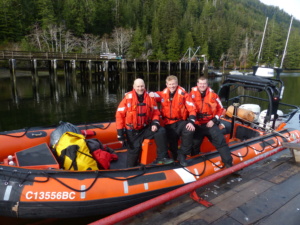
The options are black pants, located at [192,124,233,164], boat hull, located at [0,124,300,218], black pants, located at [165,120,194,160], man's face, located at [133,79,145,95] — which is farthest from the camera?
black pants, located at [192,124,233,164]

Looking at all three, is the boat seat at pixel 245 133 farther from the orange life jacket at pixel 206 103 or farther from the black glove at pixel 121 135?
the black glove at pixel 121 135

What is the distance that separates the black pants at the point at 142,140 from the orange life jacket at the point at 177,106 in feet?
0.97

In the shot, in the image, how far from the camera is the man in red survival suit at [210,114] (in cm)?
409

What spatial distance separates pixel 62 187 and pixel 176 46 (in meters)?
49.1

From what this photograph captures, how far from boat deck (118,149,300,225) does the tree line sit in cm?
3886

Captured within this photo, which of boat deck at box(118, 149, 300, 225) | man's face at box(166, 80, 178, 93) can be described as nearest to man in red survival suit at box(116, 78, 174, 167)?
man's face at box(166, 80, 178, 93)

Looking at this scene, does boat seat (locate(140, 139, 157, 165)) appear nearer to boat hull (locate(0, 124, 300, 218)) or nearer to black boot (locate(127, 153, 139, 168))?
black boot (locate(127, 153, 139, 168))

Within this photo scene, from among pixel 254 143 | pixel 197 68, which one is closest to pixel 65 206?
pixel 254 143

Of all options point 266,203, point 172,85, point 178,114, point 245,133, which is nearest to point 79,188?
point 178,114

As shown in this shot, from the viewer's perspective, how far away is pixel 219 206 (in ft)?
9.78

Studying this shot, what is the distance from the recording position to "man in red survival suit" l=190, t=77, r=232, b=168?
409 cm

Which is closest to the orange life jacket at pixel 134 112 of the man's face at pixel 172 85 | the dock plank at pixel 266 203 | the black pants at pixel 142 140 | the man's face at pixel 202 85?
the black pants at pixel 142 140

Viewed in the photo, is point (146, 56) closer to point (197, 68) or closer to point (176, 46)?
point (176, 46)

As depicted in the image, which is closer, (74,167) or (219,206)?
(219,206)
